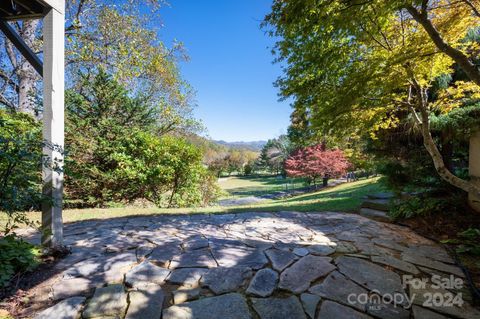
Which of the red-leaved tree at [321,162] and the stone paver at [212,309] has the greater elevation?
the red-leaved tree at [321,162]

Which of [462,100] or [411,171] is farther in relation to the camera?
[411,171]

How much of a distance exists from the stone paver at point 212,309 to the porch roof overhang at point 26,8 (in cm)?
333

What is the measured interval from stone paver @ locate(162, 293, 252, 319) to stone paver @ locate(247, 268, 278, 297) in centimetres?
16

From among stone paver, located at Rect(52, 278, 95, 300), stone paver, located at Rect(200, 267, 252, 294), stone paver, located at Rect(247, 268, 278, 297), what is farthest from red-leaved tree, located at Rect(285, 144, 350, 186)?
stone paver, located at Rect(52, 278, 95, 300)

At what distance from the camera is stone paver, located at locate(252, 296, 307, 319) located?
1687 millimetres

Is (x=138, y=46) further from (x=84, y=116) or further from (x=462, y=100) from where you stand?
(x=462, y=100)

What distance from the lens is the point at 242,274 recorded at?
2213 millimetres

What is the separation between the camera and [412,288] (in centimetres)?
209

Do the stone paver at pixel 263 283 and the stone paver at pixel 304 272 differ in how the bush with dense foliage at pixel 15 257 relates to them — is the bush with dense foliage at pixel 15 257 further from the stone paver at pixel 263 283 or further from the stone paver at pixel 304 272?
the stone paver at pixel 304 272

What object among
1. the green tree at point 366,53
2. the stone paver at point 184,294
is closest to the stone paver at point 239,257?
the stone paver at point 184,294

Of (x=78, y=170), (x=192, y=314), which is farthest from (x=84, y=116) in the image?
(x=192, y=314)

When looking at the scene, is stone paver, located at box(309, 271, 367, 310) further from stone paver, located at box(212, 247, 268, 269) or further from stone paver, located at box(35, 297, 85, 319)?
stone paver, located at box(35, 297, 85, 319)

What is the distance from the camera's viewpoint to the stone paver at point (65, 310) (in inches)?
64.4

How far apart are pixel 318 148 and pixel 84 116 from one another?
13148 mm
